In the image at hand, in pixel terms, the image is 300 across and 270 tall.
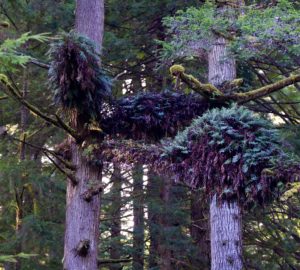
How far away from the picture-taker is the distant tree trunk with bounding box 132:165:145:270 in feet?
36.1

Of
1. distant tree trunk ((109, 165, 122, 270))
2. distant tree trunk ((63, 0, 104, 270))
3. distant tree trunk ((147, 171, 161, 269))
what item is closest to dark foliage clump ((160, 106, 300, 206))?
distant tree trunk ((63, 0, 104, 270))

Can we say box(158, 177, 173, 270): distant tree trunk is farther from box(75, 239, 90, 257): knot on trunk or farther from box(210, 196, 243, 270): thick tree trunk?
box(75, 239, 90, 257): knot on trunk

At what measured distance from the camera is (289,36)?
6.05 metres

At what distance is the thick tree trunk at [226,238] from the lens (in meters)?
7.50

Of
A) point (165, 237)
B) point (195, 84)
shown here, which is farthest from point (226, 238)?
point (165, 237)

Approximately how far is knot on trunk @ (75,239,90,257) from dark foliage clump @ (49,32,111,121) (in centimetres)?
175

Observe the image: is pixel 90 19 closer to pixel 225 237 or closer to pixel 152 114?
pixel 152 114

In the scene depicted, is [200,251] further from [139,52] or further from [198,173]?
[198,173]

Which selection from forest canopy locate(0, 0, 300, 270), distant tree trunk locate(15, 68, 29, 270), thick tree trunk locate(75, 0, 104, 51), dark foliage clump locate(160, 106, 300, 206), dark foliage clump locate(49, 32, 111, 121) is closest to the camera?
dark foliage clump locate(160, 106, 300, 206)

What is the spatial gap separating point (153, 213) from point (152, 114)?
426cm

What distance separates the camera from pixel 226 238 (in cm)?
760

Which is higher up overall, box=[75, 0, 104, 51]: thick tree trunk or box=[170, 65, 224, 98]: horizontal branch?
box=[75, 0, 104, 51]: thick tree trunk

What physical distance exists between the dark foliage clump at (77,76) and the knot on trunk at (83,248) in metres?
1.75

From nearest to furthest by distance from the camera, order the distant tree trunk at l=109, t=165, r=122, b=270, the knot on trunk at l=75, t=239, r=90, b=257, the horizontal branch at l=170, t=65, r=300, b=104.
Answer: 1. the horizontal branch at l=170, t=65, r=300, b=104
2. the knot on trunk at l=75, t=239, r=90, b=257
3. the distant tree trunk at l=109, t=165, r=122, b=270
